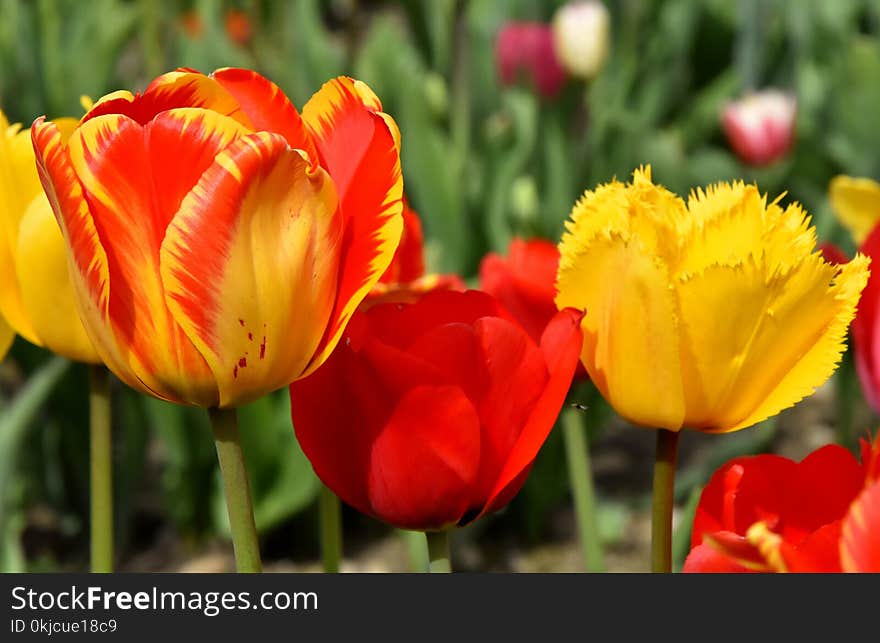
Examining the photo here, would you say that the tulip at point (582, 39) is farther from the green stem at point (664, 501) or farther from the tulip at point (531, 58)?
the green stem at point (664, 501)

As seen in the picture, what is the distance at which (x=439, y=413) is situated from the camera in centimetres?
44

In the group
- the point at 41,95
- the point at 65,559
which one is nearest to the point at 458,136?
the point at 41,95

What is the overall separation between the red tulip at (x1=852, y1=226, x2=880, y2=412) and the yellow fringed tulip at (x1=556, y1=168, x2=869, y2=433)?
0.38 ft

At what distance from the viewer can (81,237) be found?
421mm

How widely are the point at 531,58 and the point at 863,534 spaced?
6.19 ft

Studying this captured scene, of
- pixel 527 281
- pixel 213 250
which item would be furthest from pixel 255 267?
pixel 527 281

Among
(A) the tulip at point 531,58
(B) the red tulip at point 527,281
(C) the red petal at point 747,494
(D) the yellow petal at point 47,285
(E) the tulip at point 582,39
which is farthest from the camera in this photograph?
(A) the tulip at point 531,58

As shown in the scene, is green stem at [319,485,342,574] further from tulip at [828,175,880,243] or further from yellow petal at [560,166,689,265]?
tulip at [828,175,880,243]

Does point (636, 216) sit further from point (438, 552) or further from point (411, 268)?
point (411, 268)

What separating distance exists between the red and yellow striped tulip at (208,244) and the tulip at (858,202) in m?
0.48

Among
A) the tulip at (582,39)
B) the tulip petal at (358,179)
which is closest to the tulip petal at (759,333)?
the tulip petal at (358,179)

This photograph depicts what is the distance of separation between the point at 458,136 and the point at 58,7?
94 cm

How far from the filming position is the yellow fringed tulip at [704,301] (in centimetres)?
44
